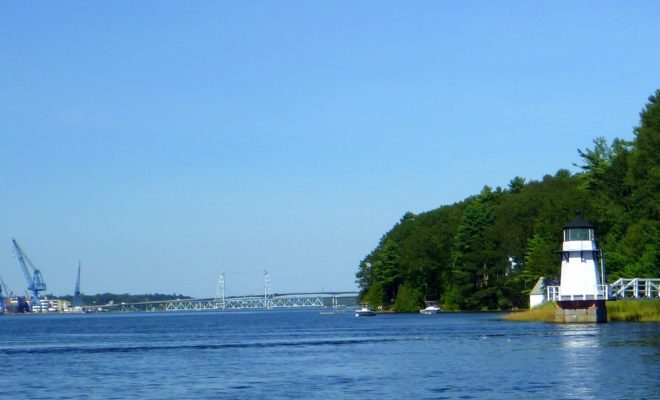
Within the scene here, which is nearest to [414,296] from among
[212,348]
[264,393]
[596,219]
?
[596,219]

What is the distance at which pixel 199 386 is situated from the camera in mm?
42250

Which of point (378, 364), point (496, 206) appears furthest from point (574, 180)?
point (378, 364)

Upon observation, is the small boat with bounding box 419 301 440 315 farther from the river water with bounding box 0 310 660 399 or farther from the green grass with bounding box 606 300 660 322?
the river water with bounding box 0 310 660 399

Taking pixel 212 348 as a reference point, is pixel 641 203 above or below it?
above

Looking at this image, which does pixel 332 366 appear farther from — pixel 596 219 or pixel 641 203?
pixel 596 219

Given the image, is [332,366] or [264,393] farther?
[332,366]

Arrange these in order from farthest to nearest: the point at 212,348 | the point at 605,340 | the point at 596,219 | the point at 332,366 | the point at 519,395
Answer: the point at 596,219 → the point at 212,348 → the point at 605,340 → the point at 332,366 → the point at 519,395

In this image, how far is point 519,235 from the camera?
5059 inches

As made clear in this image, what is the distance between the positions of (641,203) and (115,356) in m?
48.0

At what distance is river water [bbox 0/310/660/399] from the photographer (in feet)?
127

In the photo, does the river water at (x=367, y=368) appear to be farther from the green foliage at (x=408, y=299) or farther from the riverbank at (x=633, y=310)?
the green foliage at (x=408, y=299)

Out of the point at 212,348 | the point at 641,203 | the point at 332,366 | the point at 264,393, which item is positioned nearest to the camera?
the point at 264,393

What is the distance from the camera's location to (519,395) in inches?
1415

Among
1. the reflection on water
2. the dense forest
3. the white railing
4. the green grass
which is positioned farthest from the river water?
the dense forest
